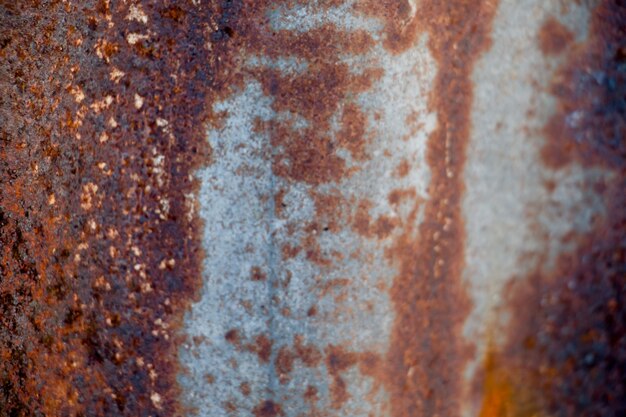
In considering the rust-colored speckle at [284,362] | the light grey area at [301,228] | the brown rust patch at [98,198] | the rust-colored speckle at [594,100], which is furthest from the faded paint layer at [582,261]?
the brown rust patch at [98,198]

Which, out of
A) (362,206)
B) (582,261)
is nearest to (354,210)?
(362,206)

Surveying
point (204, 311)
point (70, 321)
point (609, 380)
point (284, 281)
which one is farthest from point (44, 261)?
point (609, 380)

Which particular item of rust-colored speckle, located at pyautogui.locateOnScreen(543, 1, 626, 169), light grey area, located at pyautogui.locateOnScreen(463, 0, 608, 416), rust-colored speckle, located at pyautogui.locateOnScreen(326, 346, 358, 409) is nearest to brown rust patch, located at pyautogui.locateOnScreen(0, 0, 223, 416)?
rust-colored speckle, located at pyautogui.locateOnScreen(326, 346, 358, 409)

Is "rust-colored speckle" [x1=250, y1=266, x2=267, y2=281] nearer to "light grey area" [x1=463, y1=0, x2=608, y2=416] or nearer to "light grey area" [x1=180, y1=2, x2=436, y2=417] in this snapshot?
"light grey area" [x1=180, y1=2, x2=436, y2=417]

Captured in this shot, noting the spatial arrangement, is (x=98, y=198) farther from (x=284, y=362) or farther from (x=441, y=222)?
(x=441, y=222)

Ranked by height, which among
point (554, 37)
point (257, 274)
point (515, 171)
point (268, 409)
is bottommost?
point (268, 409)
